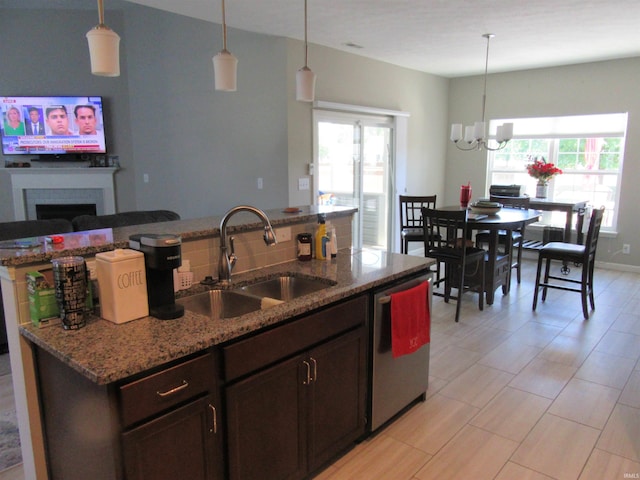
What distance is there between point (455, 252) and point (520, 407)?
1.70m

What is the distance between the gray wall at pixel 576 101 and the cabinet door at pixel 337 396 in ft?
17.2

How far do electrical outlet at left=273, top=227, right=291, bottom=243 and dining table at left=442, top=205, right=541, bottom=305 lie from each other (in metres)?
2.26

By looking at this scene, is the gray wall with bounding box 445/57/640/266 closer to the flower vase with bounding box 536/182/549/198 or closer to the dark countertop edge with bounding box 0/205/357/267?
the flower vase with bounding box 536/182/549/198

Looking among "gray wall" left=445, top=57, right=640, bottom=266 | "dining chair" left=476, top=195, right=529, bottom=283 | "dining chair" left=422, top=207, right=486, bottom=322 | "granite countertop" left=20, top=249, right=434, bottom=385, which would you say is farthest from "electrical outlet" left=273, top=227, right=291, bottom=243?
"gray wall" left=445, top=57, right=640, bottom=266

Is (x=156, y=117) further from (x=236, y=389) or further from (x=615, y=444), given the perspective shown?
(x=615, y=444)

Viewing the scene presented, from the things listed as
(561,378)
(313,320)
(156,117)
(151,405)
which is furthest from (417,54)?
(151,405)

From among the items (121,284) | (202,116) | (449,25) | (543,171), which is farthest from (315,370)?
(543,171)

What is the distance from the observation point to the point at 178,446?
149 centimetres

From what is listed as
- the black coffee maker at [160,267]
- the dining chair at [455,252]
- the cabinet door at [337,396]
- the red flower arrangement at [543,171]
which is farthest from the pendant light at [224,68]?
the red flower arrangement at [543,171]

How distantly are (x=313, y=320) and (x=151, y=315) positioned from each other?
651 mm

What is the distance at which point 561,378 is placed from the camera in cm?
309

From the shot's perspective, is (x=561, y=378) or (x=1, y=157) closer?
(x=561, y=378)

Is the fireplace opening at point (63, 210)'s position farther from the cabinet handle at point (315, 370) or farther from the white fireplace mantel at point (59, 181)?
the cabinet handle at point (315, 370)

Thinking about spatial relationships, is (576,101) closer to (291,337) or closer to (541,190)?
(541,190)
